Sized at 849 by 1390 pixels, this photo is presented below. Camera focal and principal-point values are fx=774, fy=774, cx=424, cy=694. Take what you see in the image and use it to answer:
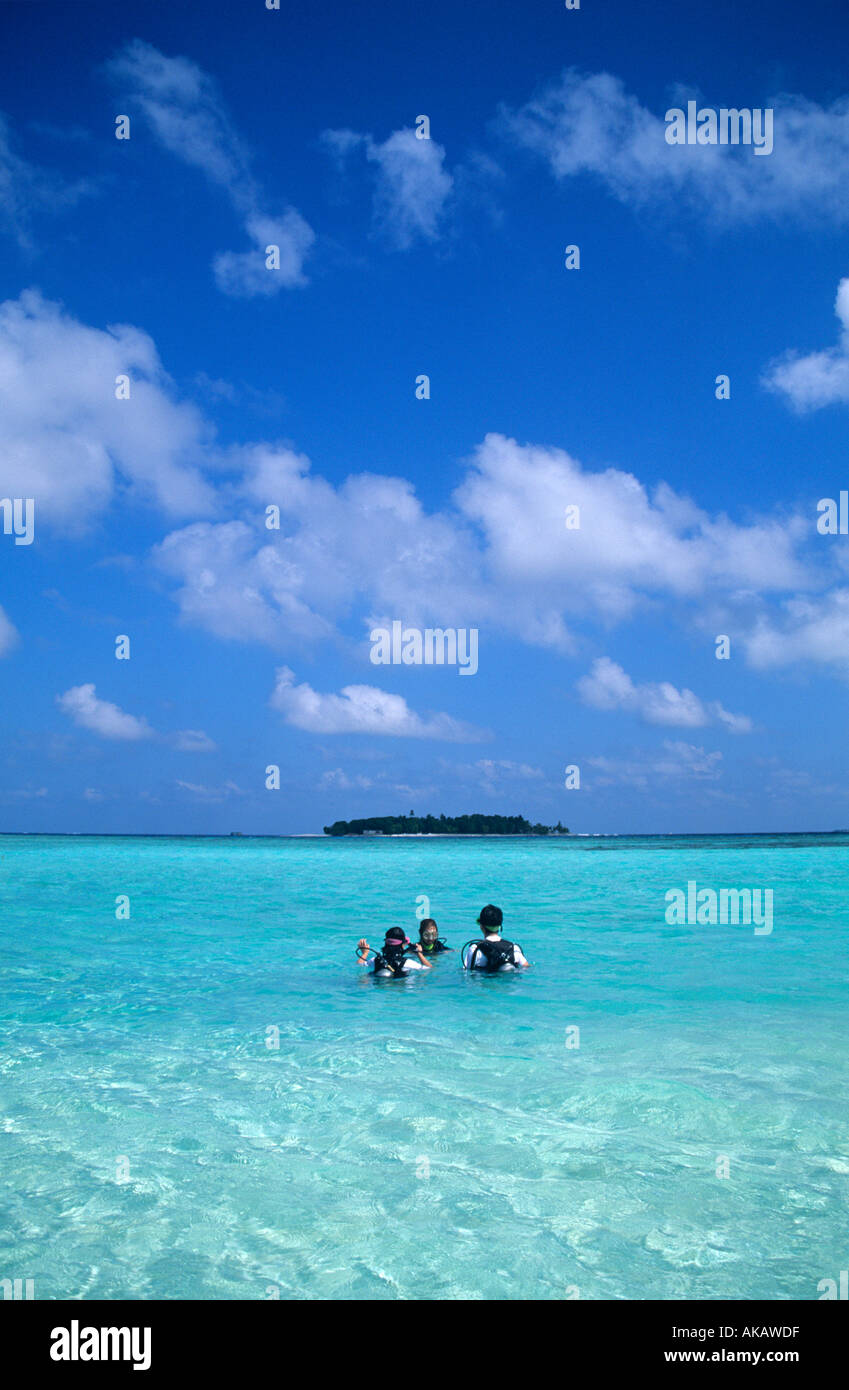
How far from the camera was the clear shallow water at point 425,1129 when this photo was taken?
18.2ft

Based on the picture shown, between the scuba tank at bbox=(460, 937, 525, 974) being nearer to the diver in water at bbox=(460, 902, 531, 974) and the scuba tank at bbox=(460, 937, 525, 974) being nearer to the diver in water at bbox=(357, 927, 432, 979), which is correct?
the diver in water at bbox=(460, 902, 531, 974)

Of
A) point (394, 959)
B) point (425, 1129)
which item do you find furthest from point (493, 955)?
point (425, 1129)

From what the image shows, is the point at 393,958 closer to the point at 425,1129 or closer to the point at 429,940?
the point at 429,940

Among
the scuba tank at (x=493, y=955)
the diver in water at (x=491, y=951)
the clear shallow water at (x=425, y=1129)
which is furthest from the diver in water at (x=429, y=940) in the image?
the scuba tank at (x=493, y=955)

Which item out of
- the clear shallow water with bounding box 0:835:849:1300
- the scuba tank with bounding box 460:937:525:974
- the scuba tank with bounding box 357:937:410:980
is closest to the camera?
the clear shallow water with bounding box 0:835:849:1300

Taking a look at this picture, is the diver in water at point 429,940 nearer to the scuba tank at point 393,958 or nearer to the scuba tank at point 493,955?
the scuba tank at point 393,958

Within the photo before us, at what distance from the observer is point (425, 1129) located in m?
7.82

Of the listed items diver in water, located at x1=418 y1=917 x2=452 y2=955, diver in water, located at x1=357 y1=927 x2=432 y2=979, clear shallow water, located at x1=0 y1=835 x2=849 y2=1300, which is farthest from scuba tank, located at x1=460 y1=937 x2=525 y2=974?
diver in water, located at x1=418 y1=917 x2=452 y2=955

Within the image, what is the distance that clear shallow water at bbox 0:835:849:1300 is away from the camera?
18.2 ft

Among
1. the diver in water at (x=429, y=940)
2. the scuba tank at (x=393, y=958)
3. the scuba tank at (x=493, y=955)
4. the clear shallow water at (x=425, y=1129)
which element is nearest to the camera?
the clear shallow water at (x=425, y=1129)
